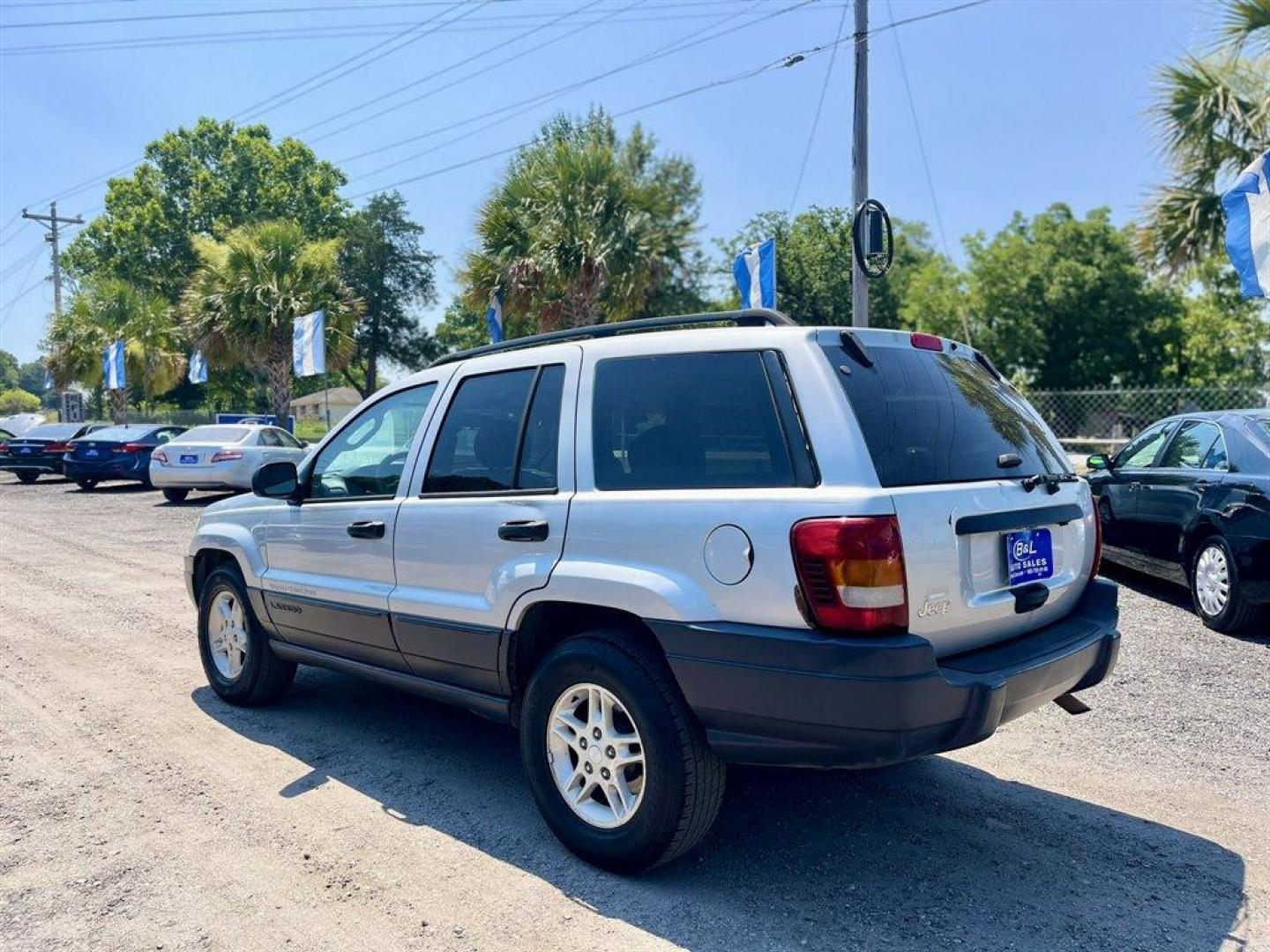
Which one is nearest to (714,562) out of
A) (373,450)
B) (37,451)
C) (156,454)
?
(373,450)

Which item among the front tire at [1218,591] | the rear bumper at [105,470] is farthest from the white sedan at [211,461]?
the front tire at [1218,591]

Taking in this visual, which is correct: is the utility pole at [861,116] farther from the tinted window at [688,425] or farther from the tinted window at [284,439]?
the tinted window at [284,439]

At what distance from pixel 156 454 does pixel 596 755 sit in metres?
16.1

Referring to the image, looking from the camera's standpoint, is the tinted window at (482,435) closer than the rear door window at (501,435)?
No

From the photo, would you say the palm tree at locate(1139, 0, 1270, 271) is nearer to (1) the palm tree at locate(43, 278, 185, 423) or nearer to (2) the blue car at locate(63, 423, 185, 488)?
(2) the blue car at locate(63, 423, 185, 488)

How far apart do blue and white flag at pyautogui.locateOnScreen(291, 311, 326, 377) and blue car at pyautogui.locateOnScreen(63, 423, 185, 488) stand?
3.37 meters

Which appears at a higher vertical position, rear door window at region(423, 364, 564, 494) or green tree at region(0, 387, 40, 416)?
green tree at region(0, 387, 40, 416)

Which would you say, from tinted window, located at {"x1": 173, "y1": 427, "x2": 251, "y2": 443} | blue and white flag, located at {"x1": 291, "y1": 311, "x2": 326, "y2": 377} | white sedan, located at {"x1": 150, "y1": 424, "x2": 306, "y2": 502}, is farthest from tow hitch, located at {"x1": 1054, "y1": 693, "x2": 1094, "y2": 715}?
blue and white flag, located at {"x1": 291, "y1": 311, "x2": 326, "y2": 377}

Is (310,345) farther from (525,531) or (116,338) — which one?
(525,531)

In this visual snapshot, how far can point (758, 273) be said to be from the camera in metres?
15.0

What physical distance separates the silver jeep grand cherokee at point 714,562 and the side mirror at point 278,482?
23.1 inches

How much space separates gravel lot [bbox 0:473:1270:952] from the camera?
2.98m

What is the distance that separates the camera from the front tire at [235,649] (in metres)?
5.09

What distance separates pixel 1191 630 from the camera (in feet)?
22.1
